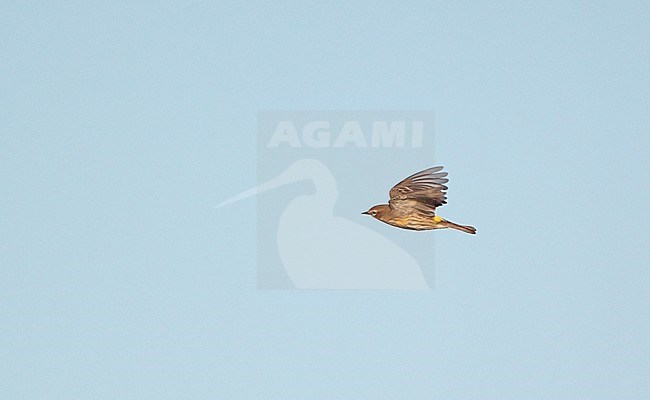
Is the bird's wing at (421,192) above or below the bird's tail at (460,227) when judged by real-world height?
above

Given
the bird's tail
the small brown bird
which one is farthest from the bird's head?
the bird's tail

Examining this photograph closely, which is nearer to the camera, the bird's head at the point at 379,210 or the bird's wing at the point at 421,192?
the bird's wing at the point at 421,192

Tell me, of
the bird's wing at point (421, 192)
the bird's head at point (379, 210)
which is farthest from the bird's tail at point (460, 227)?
the bird's head at point (379, 210)

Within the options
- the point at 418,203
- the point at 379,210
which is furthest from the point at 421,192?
the point at 379,210

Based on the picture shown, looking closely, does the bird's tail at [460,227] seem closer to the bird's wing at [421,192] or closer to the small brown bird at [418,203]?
the small brown bird at [418,203]

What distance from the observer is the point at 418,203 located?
206 inches

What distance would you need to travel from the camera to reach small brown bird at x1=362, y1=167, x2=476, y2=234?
17.0 feet

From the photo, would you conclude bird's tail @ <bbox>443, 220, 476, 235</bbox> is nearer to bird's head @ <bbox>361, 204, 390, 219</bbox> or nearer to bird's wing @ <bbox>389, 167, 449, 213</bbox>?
bird's wing @ <bbox>389, 167, 449, 213</bbox>

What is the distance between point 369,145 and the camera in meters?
6.37

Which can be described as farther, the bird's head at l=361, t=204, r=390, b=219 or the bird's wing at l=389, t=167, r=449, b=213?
the bird's head at l=361, t=204, r=390, b=219

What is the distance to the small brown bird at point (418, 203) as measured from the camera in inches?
204

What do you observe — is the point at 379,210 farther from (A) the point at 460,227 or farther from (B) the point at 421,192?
(A) the point at 460,227

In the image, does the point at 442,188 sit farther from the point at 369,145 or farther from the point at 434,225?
the point at 369,145

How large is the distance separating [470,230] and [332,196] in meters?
1.39
